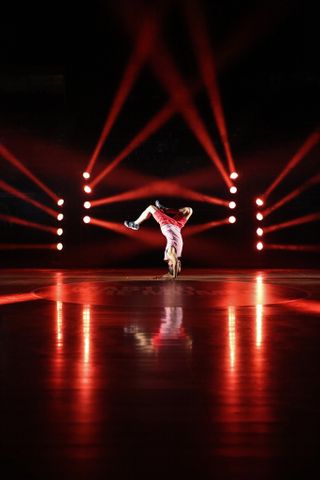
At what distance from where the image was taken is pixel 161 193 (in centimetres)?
1253

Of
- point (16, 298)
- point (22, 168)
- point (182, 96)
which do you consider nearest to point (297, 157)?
point (182, 96)

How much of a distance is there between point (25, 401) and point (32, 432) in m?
0.45

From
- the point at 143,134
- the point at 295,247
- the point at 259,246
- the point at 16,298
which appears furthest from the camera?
the point at 295,247

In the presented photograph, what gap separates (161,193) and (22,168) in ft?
10.9

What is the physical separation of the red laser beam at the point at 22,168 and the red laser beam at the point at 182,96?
144 inches

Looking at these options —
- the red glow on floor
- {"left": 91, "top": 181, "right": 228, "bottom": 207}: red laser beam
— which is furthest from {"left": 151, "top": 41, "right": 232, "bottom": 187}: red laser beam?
the red glow on floor

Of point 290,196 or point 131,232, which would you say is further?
point 131,232

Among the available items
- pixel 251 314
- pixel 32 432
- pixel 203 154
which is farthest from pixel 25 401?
pixel 203 154

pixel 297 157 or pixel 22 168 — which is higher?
pixel 297 157

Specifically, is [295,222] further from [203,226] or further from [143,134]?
[143,134]

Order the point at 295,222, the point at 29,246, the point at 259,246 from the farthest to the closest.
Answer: the point at 29,246 < the point at 295,222 < the point at 259,246

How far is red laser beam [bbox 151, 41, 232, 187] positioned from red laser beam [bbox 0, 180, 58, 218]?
13.0ft

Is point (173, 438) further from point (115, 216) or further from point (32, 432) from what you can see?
point (115, 216)

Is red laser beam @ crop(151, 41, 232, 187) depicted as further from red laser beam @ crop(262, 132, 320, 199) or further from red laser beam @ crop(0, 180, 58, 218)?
red laser beam @ crop(0, 180, 58, 218)
